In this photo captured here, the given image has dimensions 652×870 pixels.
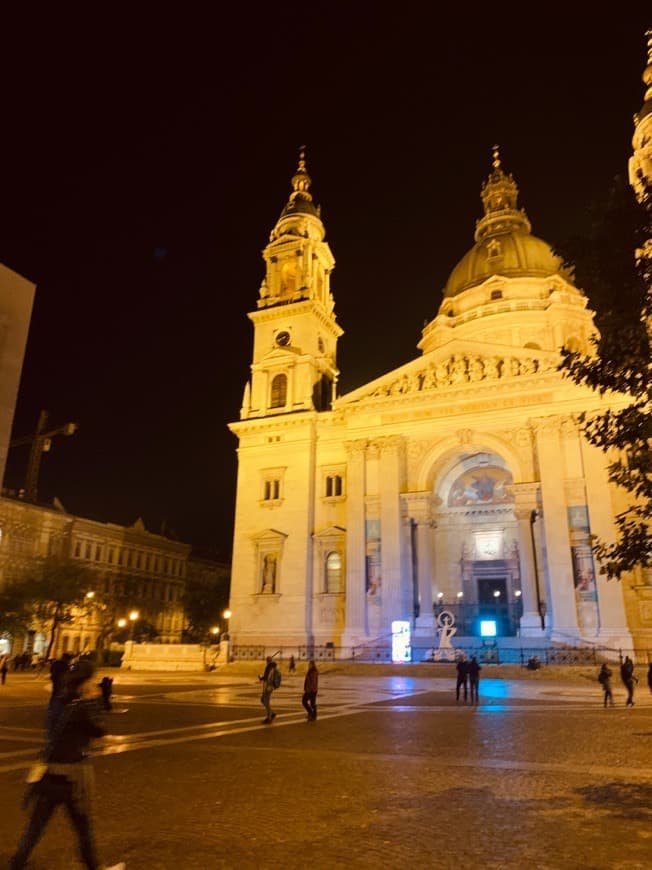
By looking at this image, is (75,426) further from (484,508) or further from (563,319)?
(563,319)

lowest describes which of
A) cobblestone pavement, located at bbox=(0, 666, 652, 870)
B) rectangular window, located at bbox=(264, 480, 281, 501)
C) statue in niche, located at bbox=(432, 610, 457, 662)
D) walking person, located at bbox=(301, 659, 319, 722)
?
cobblestone pavement, located at bbox=(0, 666, 652, 870)

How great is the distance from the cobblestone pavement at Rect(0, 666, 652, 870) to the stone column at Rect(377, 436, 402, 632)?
77.6ft

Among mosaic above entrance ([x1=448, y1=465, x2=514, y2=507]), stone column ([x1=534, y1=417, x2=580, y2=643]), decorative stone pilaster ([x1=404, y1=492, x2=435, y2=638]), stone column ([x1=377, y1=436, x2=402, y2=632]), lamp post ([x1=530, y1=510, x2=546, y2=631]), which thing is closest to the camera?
stone column ([x1=534, y1=417, x2=580, y2=643])

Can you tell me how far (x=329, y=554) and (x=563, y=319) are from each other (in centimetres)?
2757

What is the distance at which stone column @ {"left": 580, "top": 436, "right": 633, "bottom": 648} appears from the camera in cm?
3638

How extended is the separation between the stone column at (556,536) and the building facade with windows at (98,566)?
1331 inches

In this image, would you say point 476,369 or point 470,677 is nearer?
point 470,677

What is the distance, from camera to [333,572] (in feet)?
151

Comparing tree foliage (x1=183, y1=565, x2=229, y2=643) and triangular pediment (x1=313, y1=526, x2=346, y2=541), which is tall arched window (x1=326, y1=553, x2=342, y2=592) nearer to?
triangular pediment (x1=313, y1=526, x2=346, y2=541)

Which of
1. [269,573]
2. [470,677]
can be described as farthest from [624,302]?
[269,573]

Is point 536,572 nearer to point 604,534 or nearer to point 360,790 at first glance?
point 604,534

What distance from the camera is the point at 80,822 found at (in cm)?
512

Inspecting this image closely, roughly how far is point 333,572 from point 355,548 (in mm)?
3227

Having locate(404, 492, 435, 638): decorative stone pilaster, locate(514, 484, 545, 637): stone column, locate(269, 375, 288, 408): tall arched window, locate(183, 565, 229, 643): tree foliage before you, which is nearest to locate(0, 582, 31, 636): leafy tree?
locate(183, 565, 229, 643): tree foliage
